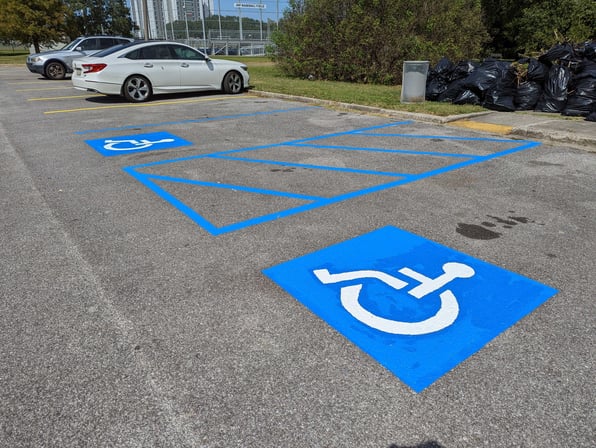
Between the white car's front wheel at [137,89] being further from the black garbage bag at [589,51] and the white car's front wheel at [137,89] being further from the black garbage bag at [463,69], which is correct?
the black garbage bag at [589,51]

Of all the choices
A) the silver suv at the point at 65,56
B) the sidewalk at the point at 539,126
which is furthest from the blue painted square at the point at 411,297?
the silver suv at the point at 65,56

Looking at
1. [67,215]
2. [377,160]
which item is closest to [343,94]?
[377,160]

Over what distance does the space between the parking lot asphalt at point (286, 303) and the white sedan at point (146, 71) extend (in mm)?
6223

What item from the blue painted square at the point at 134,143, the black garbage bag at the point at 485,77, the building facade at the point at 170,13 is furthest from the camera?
the building facade at the point at 170,13

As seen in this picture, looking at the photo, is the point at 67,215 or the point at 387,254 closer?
the point at 387,254

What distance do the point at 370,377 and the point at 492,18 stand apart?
151 feet

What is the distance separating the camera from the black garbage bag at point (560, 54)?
9891 millimetres

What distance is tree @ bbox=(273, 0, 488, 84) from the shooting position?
55.3 feet

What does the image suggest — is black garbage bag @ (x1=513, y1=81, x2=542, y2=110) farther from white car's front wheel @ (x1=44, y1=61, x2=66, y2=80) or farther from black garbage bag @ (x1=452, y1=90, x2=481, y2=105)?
white car's front wheel @ (x1=44, y1=61, x2=66, y2=80)

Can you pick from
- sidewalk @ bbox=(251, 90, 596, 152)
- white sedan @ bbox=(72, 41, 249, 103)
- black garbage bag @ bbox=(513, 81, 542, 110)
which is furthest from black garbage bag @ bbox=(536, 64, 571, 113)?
white sedan @ bbox=(72, 41, 249, 103)

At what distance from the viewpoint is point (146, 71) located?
12.6 m

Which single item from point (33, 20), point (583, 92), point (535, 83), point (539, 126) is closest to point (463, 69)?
point (535, 83)

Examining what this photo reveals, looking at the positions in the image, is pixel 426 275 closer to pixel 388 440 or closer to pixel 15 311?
pixel 388 440

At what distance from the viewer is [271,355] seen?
2570 mm
